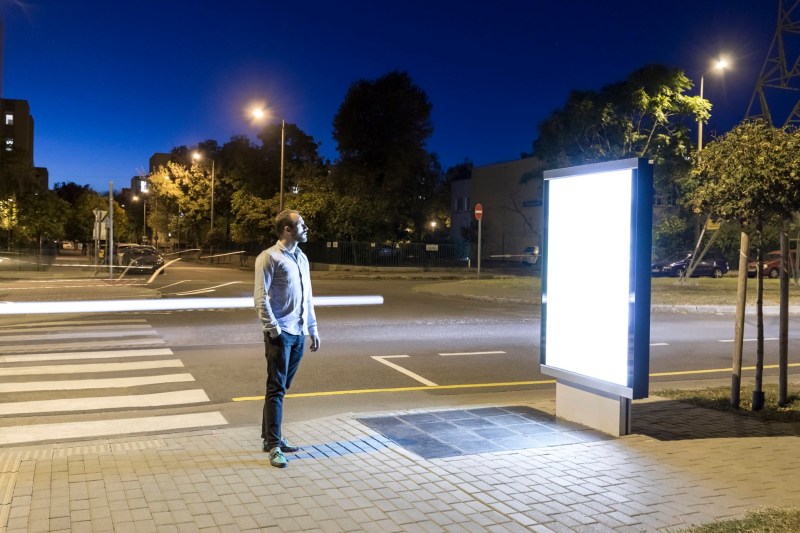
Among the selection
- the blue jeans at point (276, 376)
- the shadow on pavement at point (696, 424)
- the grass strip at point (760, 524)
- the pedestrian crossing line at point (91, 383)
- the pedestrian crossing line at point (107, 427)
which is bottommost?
the pedestrian crossing line at point (107, 427)

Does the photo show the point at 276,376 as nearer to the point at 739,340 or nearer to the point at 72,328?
the point at 739,340

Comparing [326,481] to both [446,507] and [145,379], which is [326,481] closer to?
[446,507]

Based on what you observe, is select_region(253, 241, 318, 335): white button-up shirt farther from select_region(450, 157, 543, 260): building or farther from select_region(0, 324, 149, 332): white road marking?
select_region(450, 157, 543, 260): building

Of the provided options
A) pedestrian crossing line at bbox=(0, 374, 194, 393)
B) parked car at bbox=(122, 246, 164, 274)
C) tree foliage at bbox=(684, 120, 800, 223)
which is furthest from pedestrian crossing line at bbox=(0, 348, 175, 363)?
parked car at bbox=(122, 246, 164, 274)

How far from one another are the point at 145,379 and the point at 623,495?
6.94 meters

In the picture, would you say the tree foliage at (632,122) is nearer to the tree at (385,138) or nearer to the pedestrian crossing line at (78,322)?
the pedestrian crossing line at (78,322)

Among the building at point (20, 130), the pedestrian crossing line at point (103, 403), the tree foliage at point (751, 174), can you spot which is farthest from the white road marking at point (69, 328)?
the building at point (20, 130)

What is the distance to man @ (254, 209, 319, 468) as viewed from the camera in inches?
221

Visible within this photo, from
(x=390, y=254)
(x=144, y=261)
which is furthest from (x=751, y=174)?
(x=390, y=254)

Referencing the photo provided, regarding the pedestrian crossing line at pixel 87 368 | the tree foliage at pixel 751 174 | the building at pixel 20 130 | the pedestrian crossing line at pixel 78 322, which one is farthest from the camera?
the building at pixel 20 130

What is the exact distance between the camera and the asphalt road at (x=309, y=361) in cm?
837

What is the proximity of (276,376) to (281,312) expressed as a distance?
0.53 m

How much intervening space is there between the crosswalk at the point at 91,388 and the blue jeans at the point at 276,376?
6.23 ft

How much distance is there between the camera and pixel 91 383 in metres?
9.34
